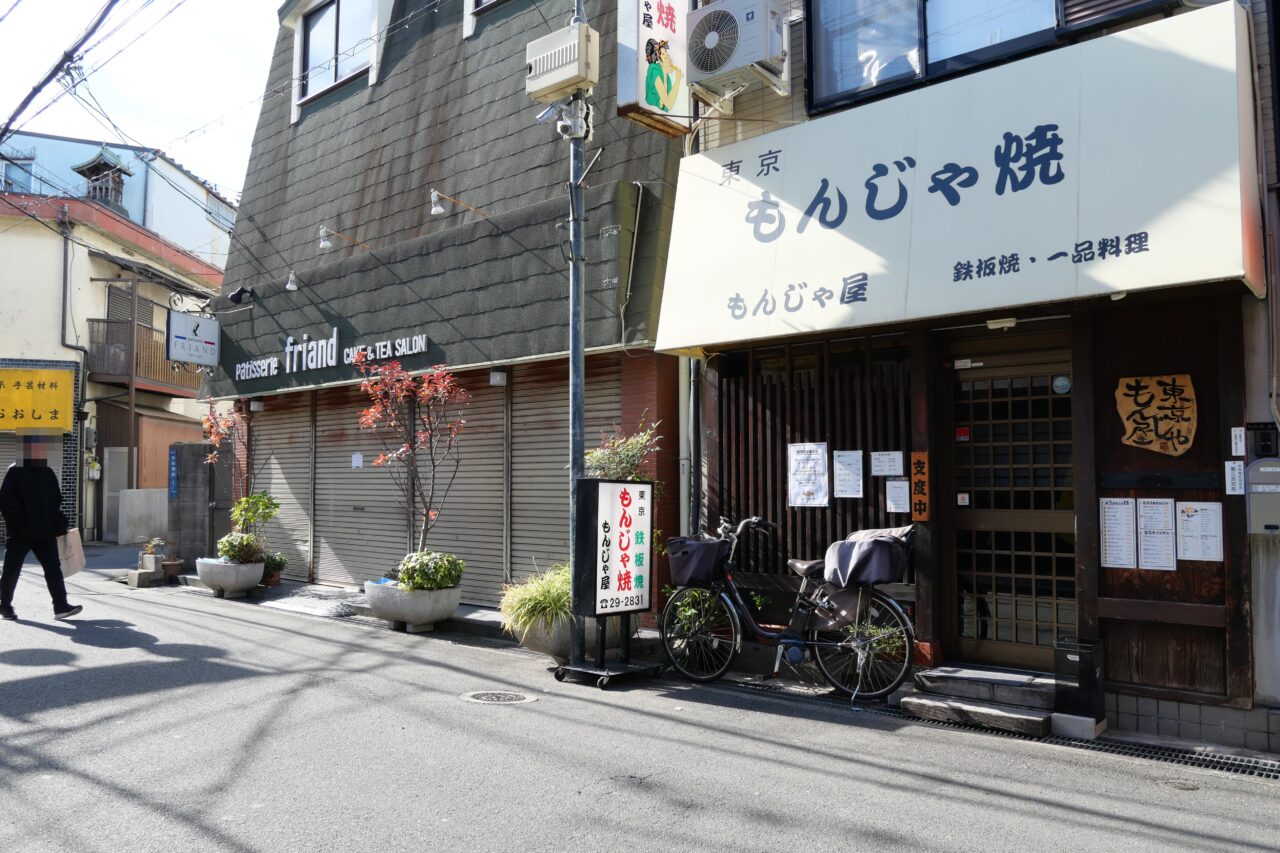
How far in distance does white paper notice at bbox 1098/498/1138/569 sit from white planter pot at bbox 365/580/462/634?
7083 millimetres

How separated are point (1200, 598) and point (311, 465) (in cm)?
1287

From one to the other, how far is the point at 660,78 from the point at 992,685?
6818 mm

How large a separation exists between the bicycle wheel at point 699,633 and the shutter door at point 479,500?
397 centimetres

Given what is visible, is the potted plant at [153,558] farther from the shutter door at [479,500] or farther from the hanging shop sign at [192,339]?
the shutter door at [479,500]

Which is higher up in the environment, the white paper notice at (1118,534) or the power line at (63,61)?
the power line at (63,61)

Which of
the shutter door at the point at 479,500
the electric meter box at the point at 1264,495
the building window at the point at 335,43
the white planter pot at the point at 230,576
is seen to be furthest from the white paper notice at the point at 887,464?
the building window at the point at 335,43

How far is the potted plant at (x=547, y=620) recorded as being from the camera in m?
8.95

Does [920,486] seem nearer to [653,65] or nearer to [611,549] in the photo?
[611,549]

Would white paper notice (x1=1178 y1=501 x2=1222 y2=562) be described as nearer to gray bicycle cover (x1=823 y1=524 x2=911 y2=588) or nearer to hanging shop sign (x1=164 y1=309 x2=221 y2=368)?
gray bicycle cover (x1=823 y1=524 x2=911 y2=588)

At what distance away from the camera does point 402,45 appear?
1495 centimetres

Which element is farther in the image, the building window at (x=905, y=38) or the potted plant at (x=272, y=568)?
the potted plant at (x=272, y=568)

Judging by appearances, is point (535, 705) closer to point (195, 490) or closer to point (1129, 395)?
point (1129, 395)

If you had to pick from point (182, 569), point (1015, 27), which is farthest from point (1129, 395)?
point (182, 569)

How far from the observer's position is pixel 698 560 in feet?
27.3
